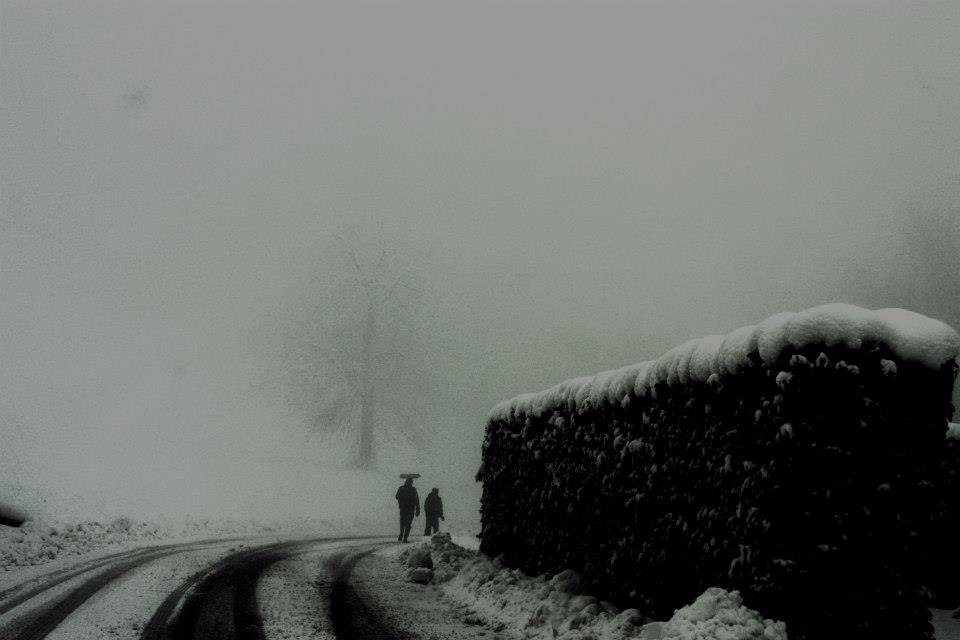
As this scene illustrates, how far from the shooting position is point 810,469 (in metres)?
4.81

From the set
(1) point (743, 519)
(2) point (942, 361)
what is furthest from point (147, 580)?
(2) point (942, 361)

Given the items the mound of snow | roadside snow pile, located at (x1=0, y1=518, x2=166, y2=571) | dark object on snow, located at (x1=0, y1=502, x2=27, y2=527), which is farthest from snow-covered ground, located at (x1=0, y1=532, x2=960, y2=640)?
dark object on snow, located at (x1=0, y1=502, x2=27, y2=527)

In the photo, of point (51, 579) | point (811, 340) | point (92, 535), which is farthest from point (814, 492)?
point (92, 535)

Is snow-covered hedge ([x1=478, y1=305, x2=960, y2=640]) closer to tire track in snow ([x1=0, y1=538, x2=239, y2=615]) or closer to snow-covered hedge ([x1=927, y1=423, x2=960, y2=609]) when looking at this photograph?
snow-covered hedge ([x1=927, y1=423, x2=960, y2=609])

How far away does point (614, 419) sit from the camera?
772 centimetres

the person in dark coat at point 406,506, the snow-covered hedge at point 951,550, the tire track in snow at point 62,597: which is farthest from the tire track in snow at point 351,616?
the person in dark coat at point 406,506

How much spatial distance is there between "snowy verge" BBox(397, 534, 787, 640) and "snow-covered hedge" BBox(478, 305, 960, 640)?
→ 20cm

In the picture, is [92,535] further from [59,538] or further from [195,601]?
[195,601]

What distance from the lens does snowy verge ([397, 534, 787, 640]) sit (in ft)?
16.1

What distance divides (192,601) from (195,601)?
0.03 metres

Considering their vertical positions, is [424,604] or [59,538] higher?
[424,604]

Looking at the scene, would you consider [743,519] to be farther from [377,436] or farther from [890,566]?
[377,436]

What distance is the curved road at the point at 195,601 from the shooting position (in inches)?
278

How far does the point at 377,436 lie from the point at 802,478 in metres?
36.1
